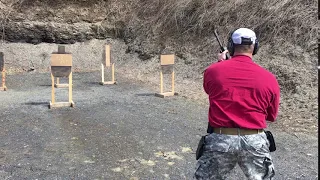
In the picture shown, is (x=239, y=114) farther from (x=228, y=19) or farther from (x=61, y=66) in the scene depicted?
(x=228, y=19)

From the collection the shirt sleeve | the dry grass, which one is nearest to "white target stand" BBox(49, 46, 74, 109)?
the dry grass

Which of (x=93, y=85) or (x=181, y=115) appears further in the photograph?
(x=93, y=85)

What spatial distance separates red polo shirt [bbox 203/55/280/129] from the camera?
9.21 ft

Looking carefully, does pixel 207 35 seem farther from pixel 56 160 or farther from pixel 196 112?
pixel 56 160

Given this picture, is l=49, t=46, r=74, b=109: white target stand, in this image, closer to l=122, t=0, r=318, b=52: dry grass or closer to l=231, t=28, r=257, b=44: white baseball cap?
l=122, t=0, r=318, b=52: dry grass

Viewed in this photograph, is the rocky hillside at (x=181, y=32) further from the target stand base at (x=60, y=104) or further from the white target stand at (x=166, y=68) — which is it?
the target stand base at (x=60, y=104)

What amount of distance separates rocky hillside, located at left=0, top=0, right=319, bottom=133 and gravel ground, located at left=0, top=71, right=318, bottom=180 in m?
1.63

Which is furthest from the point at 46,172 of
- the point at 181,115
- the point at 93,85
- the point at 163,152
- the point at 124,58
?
the point at 124,58

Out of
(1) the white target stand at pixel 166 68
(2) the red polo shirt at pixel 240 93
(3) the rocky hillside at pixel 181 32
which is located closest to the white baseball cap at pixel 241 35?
(2) the red polo shirt at pixel 240 93

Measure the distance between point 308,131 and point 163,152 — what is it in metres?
2.92

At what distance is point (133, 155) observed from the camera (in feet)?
17.7

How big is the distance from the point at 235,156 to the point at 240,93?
1.56 feet

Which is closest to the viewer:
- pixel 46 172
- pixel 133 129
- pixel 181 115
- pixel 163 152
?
pixel 46 172

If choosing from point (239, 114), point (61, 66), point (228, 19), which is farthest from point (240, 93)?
point (228, 19)
